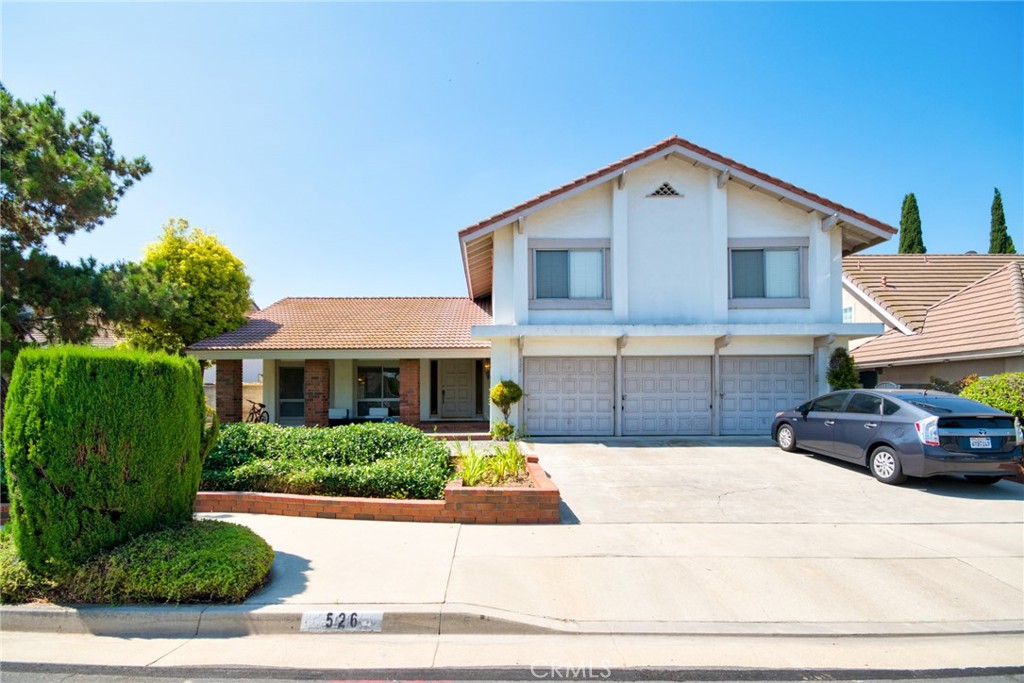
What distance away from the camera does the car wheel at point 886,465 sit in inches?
324

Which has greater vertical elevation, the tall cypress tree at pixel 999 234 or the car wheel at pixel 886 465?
the tall cypress tree at pixel 999 234

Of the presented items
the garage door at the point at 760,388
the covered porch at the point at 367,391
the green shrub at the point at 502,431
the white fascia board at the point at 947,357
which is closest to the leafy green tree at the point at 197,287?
the covered porch at the point at 367,391

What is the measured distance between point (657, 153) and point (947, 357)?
9.61m

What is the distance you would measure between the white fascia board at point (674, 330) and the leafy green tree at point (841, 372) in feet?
1.90

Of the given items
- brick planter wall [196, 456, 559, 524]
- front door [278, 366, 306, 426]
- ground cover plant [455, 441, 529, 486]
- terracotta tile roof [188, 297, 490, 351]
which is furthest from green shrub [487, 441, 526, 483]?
front door [278, 366, 306, 426]

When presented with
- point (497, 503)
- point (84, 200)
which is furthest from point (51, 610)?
point (84, 200)

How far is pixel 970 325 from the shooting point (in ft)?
45.6

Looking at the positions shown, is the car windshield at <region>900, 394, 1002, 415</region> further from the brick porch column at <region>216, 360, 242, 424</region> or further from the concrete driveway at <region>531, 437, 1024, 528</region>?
the brick porch column at <region>216, 360, 242, 424</region>

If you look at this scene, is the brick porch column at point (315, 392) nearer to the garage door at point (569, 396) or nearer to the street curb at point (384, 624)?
the garage door at point (569, 396)

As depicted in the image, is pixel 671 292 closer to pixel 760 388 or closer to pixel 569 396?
pixel 760 388

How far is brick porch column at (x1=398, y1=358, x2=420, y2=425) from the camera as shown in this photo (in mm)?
15008

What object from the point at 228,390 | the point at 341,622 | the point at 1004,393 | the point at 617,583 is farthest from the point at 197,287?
the point at 1004,393

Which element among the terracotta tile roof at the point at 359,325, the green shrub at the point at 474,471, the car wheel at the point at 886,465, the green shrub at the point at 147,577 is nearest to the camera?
the green shrub at the point at 147,577

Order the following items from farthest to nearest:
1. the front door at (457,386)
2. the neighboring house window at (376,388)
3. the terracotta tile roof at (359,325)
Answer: the front door at (457,386)
the neighboring house window at (376,388)
the terracotta tile roof at (359,325)
